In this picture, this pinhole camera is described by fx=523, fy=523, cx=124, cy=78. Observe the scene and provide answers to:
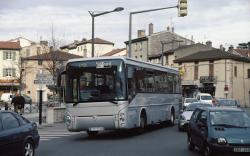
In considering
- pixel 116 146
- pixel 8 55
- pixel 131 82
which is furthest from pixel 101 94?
pixel 8 55

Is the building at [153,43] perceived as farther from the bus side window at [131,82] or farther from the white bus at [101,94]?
the white bus at [101,94]

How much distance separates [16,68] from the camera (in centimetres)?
10044

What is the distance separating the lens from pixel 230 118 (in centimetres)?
1357

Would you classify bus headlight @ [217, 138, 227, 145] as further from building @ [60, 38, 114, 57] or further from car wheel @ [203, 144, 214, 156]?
building @ [60, 38, 114, 57]

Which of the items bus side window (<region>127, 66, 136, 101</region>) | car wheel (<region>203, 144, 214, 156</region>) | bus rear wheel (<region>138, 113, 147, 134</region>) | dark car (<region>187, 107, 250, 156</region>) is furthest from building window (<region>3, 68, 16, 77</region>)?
car wheel (<region>203, 144, 214, 156</region>)

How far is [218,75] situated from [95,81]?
5795 cm

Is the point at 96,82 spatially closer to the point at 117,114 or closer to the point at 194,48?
the point at 117,114

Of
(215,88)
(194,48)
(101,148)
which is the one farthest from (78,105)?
(194,48)

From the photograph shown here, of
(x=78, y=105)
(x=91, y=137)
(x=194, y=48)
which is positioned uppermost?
(x=194, y=48)

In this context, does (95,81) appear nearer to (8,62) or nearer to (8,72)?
(8,72)

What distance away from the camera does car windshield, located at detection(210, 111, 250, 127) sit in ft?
43.4

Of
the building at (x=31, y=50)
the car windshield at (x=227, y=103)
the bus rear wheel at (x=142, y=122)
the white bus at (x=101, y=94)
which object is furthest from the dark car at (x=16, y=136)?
the building at (x=31, y=50)

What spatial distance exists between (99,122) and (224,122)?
6.79 m

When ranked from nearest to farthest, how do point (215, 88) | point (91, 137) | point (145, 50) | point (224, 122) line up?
point (224, 122), point (91, 137), point (215, 88), point (145, 50)
